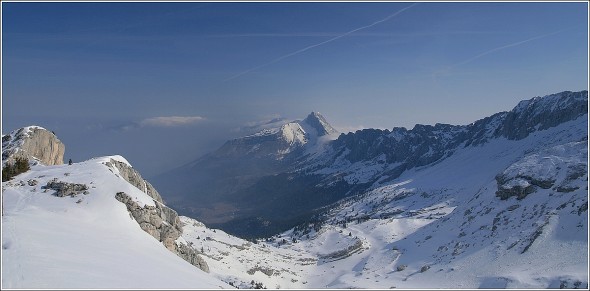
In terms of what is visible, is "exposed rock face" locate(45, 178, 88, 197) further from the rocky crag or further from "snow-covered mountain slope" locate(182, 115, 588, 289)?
"snow-covered mountain slope" locate(182, 115, 588, 289)

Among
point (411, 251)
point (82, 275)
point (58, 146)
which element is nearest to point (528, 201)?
point (411, 251)

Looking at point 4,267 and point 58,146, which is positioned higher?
point 58,146

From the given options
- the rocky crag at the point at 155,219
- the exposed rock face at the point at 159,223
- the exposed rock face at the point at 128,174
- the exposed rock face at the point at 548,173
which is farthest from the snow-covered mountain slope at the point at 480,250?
the exposed rock face at the point at 128,174

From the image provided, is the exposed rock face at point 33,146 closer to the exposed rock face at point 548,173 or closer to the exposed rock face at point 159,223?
the exposed rock face at point 159,223

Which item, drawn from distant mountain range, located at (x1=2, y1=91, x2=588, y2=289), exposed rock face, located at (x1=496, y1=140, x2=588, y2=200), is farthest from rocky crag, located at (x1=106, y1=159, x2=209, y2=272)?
exposed rock face, located at (x1=496, y1=140, x2=588, y2=200)

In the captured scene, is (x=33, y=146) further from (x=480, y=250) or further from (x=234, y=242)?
(x=480, y=250)

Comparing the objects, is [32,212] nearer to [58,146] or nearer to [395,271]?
[58,146]
